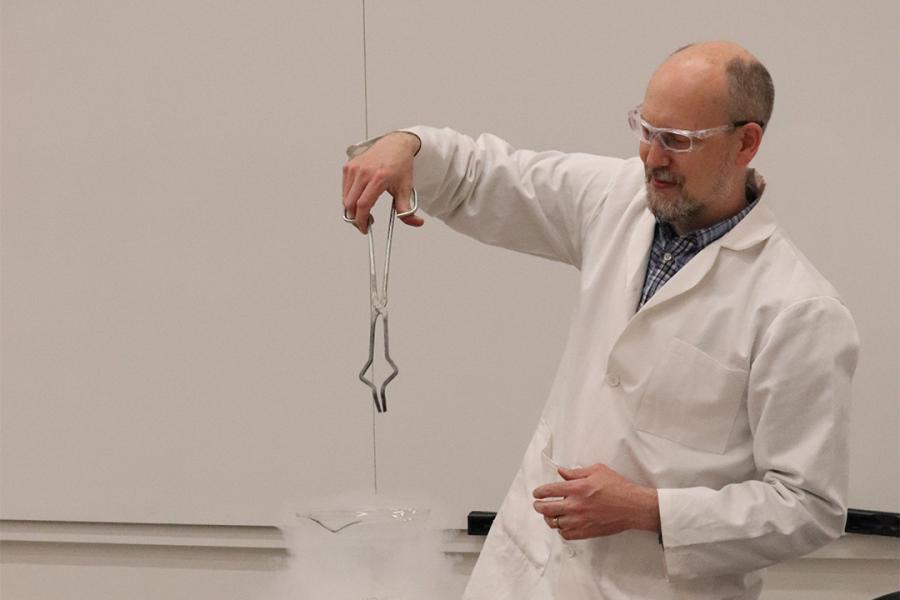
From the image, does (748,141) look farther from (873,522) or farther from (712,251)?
(873,522)

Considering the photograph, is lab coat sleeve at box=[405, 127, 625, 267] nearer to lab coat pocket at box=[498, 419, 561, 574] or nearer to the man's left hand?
lab coat pocket at box=[498, 419, 561, 574]

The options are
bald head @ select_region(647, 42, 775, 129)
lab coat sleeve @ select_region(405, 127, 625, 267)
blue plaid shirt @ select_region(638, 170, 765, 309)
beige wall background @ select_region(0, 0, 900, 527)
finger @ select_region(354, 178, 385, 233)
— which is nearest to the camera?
finger @ select_region(354, 178, 385, 233)

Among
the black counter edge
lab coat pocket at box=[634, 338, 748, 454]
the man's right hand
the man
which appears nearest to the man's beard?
the man

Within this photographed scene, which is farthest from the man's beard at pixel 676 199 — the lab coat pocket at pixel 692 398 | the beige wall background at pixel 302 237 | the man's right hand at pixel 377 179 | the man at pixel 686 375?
the beige wall background at pixel 302 237

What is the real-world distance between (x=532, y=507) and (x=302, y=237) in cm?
122

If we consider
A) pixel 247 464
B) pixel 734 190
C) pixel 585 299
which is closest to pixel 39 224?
pixel 247 464

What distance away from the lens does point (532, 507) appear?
1.84 meters

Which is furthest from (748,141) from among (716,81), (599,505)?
(599,505)

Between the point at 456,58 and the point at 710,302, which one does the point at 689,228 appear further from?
the point at 456,58

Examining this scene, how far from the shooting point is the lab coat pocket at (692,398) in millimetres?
1657

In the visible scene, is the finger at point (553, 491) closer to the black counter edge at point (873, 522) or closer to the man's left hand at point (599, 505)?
the man's left hand at point (599, 505)

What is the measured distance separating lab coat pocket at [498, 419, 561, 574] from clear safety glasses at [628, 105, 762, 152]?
1.66 ft

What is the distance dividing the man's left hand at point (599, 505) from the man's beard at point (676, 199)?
1.28ft

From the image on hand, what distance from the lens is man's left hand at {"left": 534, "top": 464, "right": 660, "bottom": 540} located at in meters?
1.62
